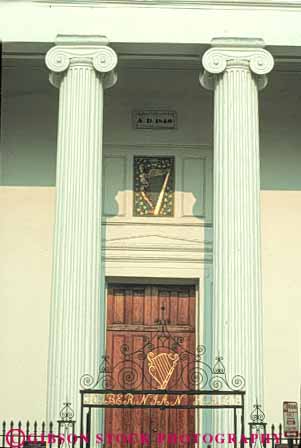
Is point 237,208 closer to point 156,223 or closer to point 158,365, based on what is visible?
point 156,223

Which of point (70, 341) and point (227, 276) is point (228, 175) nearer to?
point (227, 276)

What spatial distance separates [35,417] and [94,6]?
595cm

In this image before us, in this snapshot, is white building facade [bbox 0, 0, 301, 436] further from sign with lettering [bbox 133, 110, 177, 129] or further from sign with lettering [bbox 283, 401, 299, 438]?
sign with lettering [bbox 283, 401, 299, 438]

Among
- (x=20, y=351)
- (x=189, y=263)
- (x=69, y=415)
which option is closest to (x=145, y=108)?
(x=189, y=263)

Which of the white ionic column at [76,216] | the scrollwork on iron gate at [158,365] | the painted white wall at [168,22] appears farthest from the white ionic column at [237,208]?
the scrollwork on iron gate at [158,365]

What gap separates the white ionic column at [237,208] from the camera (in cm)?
1283

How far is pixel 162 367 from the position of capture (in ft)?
50.7

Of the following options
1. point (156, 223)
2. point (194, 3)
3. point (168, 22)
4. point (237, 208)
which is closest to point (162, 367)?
point (156, 223)

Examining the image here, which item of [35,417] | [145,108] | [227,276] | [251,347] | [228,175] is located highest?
[145,108]

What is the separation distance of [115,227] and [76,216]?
2.84m

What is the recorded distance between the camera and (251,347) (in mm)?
12828

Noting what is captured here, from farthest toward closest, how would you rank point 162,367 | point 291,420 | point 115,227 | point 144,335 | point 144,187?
point 144,187 < point 115,227 < point 144,335 < point 162,367 < point 291,420

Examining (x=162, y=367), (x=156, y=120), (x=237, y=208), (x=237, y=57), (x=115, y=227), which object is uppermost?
(x=237, y=57)

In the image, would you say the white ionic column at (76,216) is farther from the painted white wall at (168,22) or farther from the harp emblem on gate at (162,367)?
the harp emblem on gate at (162,367)
